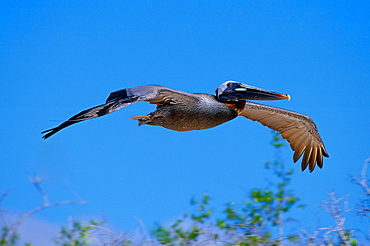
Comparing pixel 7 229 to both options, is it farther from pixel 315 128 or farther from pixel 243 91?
pixel 315 128

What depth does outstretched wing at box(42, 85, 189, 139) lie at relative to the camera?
368 centimetres

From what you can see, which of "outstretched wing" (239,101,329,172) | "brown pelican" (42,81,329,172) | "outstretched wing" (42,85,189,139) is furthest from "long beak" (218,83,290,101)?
"outstretched wing" (239,101,329,172)

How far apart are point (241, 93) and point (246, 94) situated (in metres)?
0.06

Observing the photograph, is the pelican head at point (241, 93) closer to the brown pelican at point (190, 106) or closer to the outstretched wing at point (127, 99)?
the brown pelican at point (190, 106)

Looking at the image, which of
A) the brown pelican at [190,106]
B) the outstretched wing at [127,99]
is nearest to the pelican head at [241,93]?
the brown pelican at [190,106]

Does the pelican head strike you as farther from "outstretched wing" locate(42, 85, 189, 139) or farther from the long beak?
"outstretched wing" locate(42, 85, 189, 139)

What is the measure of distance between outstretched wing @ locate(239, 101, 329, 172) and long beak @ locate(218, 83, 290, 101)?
0.97 metres

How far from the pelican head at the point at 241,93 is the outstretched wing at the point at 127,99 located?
1.92ft

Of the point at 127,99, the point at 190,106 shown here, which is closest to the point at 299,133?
the point at 190,106

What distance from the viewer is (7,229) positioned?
3.50 m

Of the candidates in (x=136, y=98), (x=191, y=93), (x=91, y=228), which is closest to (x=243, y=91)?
(x=191, y=93)

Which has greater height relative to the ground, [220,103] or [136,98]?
[220,103]

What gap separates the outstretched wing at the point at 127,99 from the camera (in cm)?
368

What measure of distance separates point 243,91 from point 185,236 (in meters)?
1.82
